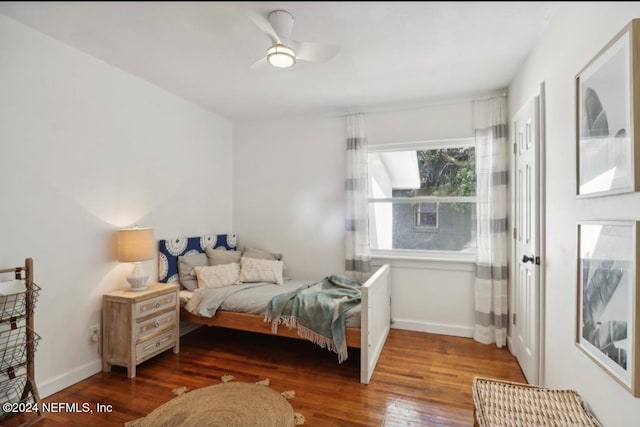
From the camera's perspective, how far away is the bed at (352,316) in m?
2.42

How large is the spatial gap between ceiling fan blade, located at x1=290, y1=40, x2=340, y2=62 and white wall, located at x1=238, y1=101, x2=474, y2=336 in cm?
181

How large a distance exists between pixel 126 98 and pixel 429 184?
3.09 metres

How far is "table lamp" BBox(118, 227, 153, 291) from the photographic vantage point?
99.3 inches

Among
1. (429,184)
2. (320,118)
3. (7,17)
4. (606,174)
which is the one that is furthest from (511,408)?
(7,17)

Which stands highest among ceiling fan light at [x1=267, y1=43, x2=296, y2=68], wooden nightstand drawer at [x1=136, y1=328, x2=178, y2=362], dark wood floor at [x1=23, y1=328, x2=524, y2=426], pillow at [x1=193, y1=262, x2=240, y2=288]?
ceiling fan light at [x1=267, y1=43, x2=296, y2=68]

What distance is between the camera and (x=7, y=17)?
6.44 ft

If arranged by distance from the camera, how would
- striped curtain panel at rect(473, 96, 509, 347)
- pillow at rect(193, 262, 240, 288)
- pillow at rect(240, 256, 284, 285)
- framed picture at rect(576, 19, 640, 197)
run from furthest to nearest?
pillow at rect(240, 256, 284, 285)
pillow at rect(193, 262, 240, 288)
striped curtain panel at rect(473, 96, 509, 347)
framed picture at rect(576, 19, 640, 197)

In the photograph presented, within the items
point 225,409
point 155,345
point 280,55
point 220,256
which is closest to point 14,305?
point 155,345

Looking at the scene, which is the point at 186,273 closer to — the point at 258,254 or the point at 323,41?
the point at 258,254

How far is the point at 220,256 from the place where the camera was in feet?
11.7

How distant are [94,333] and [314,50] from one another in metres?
2.67

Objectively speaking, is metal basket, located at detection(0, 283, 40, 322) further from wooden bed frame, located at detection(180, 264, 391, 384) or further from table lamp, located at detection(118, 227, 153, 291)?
wooden bed frame, located at detection(180, 264, 391, 384)

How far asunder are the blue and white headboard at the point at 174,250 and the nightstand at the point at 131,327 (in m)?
0.40

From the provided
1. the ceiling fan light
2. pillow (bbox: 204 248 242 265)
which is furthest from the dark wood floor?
the ceiling fan light
